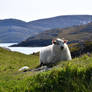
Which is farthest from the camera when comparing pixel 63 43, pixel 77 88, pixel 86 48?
pixel 86 48

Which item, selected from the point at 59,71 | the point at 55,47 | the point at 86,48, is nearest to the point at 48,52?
the point at 55,47

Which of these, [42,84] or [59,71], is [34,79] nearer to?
[42,84]

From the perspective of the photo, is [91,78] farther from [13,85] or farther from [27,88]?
[13,85]

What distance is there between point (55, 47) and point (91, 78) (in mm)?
12167

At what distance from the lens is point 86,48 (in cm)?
2961

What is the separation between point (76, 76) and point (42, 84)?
1702mm

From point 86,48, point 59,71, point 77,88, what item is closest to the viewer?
point 77,88

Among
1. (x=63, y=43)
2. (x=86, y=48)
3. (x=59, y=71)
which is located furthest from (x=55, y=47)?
(x=59, y=71)

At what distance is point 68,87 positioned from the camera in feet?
30.3

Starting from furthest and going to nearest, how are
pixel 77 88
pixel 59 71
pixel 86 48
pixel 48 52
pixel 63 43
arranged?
pixel 86 48, pixel 48 52, pixel 63 43, pixel 59 71, pixel 77 88

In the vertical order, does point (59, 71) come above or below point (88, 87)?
above

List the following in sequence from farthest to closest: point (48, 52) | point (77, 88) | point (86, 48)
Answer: point (86, 48), point (48, 52), point (77, 88)

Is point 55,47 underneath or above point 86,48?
above

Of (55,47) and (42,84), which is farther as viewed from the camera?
(55,47)
